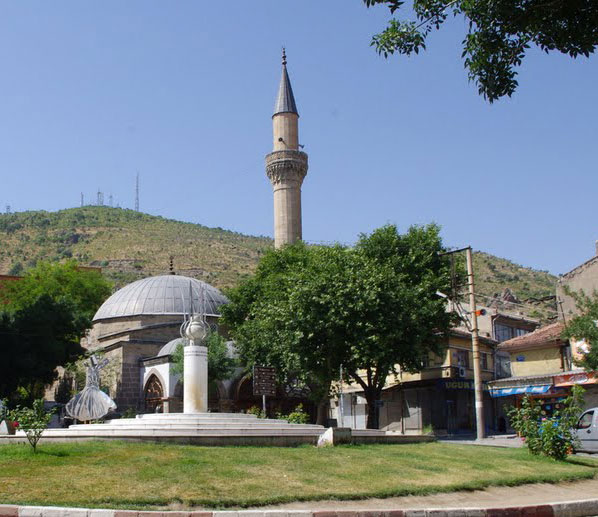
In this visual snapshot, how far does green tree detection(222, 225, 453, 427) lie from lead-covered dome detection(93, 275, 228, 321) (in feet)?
40.3

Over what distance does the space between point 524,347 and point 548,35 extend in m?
25.2

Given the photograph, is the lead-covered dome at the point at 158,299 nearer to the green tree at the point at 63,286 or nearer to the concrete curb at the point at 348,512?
the green tree at the point at 63,286

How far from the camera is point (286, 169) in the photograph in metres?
45.0

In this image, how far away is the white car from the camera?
58.2ft

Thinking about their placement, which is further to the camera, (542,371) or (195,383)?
(542,371)

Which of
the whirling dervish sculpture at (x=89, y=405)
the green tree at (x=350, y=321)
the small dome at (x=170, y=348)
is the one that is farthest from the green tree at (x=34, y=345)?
the whirling dervish sculpture at (x=89, y=405)

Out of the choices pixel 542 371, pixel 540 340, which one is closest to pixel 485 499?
pixel 542 371

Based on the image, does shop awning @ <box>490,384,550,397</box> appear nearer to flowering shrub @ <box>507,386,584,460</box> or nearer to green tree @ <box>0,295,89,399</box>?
flowering shrub @ <box>507,386,584,460</box>

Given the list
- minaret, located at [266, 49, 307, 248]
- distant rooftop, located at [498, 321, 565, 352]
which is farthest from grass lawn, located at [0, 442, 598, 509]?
minaret, located at [266, 49, 307, 248]

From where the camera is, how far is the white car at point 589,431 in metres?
17.8

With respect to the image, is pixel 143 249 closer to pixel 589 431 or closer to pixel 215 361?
pixel 215 361

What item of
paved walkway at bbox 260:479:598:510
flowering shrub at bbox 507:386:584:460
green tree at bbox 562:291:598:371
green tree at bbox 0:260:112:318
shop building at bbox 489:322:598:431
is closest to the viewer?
paved walkway at bbox 260:479:598:510

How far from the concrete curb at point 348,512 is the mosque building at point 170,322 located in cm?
2194

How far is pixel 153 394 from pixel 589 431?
75.0ft
